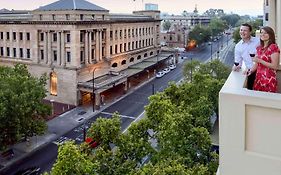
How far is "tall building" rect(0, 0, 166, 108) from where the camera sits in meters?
51.5

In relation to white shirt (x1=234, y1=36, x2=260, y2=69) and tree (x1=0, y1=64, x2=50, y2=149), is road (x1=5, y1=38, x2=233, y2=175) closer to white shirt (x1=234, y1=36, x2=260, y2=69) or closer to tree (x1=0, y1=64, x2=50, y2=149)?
tree (x1=0, y1=64, x2=50, y2=149)

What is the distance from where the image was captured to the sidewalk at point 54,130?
34156mm

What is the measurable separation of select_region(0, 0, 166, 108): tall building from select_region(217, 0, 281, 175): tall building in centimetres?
4614

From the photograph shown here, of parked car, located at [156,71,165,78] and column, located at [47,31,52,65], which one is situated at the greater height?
column, located at [47,31,52,65]

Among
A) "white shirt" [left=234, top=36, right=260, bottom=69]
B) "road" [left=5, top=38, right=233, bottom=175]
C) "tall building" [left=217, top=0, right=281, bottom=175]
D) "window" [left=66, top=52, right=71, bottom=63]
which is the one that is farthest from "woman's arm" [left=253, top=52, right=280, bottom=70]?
"window" [left=66, top=52, right=71, bottom=63]

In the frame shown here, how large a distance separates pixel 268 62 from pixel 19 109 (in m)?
28.7

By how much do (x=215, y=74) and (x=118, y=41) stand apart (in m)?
22.3

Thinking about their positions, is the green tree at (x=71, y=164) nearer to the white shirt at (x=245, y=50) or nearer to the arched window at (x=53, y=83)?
the white shirt at (x=245, y=50)

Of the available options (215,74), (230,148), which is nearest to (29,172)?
(230,148)

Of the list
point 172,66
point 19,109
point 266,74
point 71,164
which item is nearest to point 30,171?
point 19,109

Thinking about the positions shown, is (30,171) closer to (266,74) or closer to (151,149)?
(151,149)

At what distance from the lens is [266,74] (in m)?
6.45

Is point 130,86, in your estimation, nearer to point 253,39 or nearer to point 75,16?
point 75,16

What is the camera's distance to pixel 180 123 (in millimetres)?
19922
